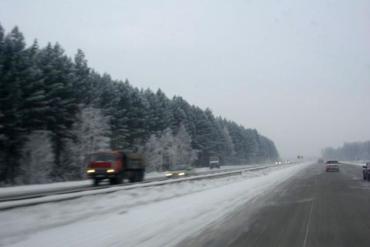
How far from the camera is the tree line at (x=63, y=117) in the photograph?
44125 millimetres

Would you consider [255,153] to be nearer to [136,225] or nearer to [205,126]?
[205,126]

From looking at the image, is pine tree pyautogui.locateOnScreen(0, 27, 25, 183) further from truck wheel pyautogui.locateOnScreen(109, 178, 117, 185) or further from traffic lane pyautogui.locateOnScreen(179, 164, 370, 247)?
traffic lane pyautogui.locateOnScreen(179, 164, 370, 247)

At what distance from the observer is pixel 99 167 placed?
34.3 metres

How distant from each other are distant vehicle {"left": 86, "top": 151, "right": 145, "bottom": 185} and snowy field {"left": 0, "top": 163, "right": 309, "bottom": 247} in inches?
497

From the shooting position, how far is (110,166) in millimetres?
34312

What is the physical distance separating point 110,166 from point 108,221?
20.3 meters

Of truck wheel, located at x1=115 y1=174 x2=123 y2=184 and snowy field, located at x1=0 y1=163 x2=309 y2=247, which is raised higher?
truck wheel, located at x1=115 y1=174 x2=123 y2=184

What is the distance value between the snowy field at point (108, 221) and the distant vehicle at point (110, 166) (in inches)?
497

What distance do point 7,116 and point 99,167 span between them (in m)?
12.7

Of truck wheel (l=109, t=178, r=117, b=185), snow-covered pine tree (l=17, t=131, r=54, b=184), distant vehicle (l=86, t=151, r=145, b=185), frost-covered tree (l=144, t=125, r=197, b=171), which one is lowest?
truck wheel (l=109, t=178, r=117, b=185)

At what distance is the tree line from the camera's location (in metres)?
44.1

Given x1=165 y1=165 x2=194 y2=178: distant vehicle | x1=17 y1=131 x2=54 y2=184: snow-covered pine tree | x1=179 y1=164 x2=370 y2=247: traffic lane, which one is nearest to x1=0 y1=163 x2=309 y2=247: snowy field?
x1=179 y1=164 x2=370 y2=247: traffic lane

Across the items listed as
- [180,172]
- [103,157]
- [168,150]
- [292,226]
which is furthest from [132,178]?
[168,150]

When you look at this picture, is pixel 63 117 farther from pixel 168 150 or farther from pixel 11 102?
pixel 168 150
